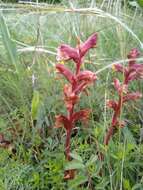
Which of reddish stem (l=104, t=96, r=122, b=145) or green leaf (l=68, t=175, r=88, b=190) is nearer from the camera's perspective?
green leaf (l=68, t=175, r=88, b=190)

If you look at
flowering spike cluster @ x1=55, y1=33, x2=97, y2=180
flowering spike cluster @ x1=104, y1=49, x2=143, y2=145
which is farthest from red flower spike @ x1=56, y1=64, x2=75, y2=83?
flowering spike cluster @ x1=104, y1=49, x2=143, y2=145

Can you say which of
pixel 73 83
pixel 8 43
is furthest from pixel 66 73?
pixel 8 43

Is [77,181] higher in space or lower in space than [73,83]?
lower

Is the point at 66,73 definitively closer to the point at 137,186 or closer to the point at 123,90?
the point at 123,90

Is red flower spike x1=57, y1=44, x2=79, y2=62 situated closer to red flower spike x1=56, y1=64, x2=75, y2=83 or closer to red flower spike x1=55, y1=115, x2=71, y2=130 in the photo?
red flower spike x1=56, y1=64, x2=75, y2=83

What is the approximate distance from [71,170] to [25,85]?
1.46 ft

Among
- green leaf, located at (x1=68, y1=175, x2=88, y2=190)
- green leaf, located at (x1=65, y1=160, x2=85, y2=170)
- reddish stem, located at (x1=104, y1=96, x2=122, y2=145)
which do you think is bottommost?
green leaf, located at (x1=68, y1=175, x2=88, y2=190)

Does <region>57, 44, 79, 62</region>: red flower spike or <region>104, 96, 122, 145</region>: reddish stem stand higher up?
<region>57, 44, 79, 62</region>: red flower spike

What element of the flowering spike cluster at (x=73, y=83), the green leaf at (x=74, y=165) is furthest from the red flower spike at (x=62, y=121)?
the green leaf at (x=74, y=165)

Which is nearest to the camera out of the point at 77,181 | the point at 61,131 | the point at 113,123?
the point at 77,181

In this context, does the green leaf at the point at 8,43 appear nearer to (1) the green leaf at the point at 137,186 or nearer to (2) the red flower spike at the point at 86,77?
(2) the red flower spike at the point at 86,77

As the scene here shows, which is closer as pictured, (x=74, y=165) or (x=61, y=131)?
(x=74, y=165)

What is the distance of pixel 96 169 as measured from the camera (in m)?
0.92

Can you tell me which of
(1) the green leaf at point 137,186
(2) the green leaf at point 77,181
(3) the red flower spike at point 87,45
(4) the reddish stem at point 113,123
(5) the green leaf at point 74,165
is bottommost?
(1) the green leaf at point 137,186
